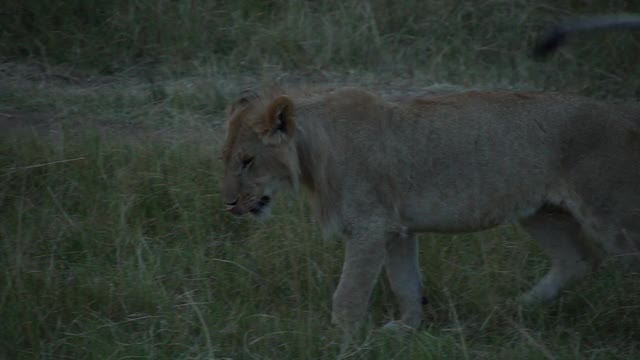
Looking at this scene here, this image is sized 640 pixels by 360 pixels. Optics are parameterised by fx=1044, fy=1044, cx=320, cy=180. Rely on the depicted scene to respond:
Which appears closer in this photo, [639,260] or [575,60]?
[639,260]

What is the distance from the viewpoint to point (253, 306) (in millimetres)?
4371

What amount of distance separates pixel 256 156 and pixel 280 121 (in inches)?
6.8

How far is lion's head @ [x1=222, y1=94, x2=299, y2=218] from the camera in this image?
4.22 metres

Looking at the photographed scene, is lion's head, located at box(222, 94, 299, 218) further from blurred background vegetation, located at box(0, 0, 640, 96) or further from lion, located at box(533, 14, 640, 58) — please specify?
blurred background vegetation, located at box(0, 0, 640, 96)

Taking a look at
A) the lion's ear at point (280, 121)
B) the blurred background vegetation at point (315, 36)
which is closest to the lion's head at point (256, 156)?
the lion's ear at point (280, 121)

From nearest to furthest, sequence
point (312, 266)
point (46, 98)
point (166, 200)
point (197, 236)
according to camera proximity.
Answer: point (312, 266), point (197, 236), point (166, 200), point (46, 98)

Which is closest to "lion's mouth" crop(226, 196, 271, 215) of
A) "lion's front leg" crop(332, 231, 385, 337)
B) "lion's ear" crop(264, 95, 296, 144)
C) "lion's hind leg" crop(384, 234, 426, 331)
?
"lion's ear" crop(264, 95, 296, 144)

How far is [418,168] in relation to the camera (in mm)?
4359

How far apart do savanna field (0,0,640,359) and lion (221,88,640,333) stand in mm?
312

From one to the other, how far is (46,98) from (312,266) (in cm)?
280

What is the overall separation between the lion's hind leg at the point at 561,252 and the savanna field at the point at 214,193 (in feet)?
0.22

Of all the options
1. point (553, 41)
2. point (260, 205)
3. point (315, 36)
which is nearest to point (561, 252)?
point (260, 205)

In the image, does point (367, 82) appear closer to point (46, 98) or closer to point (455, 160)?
point (46, 98)

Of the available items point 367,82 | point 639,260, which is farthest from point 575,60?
point 639,260
